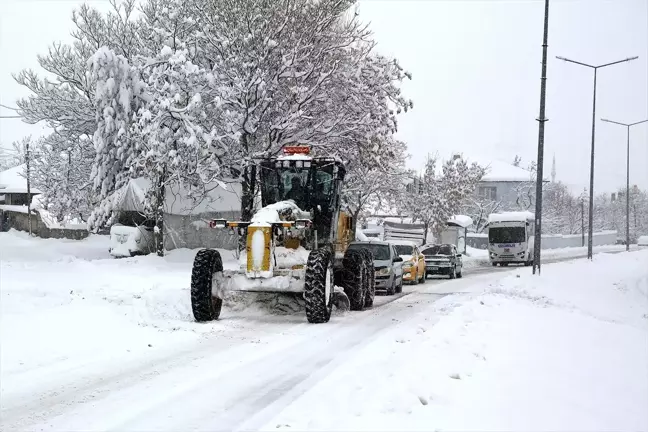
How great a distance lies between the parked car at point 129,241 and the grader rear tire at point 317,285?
17.3 m

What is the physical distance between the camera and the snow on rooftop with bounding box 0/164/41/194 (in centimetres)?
7725

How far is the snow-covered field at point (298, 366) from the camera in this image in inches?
261

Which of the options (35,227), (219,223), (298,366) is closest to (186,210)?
(219,223)

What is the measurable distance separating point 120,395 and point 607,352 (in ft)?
26.5

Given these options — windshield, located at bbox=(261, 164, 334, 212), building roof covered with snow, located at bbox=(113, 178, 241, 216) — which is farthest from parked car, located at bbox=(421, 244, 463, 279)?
windshield, located at bbox=(261, 164, 334, 212)

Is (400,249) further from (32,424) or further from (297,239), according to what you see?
(32,424)

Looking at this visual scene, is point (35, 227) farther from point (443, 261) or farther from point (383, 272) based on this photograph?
point (383, 272)

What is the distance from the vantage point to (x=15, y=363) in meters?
9.20

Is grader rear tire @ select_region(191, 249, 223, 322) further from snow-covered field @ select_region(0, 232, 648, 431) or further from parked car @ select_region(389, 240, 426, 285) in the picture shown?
parked car @ select_region(389, 240, 426, 285)

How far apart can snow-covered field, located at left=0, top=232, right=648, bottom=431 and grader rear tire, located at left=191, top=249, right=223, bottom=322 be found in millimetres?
464

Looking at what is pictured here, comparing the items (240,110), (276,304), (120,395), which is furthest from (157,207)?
(120,395)

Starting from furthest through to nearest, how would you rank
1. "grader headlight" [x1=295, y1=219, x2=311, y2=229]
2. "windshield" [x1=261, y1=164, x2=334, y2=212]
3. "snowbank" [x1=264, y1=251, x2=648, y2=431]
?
"windshield" [x1=261, y1=164, x2=334, y2=212] < "grader headlight" [x1=295, y1=219, x2=311, y2=229] < "snowbank" [x1=264, y1=251, x2=648, y2=431]

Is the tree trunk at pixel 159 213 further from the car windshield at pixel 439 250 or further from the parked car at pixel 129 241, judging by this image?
the car windshield at pixel 439 250

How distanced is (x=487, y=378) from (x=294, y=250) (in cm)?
637
